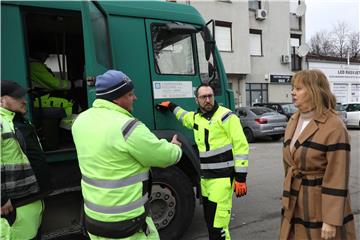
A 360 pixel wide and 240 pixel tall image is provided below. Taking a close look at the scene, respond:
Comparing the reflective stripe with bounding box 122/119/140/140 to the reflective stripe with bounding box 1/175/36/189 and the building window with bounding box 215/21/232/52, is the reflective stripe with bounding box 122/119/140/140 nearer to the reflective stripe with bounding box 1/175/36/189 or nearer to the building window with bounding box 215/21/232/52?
the reflective stripe with bounding box 1/175/36/189

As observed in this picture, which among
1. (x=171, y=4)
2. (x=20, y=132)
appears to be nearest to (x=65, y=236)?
(x=20, y=132)

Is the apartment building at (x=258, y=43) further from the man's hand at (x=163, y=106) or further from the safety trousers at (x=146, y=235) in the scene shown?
the safety trousers at (x=146, y=235)

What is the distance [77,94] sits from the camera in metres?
4.70

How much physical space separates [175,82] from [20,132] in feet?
6.65

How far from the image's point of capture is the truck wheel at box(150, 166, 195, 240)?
4.26 m

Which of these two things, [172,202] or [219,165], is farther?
[172,202]

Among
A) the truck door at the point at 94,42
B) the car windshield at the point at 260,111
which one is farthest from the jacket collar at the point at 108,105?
the car windshield at the point at 260,111

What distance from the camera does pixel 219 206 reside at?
3.63 m

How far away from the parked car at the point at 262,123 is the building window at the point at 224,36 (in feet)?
23.0

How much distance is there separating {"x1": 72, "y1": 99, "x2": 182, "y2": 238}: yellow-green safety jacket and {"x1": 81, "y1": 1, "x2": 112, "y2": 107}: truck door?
1.30 metres

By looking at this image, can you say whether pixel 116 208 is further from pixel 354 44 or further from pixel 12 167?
pixel 354 44

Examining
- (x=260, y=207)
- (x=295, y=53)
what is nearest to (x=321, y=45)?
(x=295, y=53)

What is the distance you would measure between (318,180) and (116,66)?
93.2 inches

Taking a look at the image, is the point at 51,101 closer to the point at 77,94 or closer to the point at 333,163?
the point at 77,94
